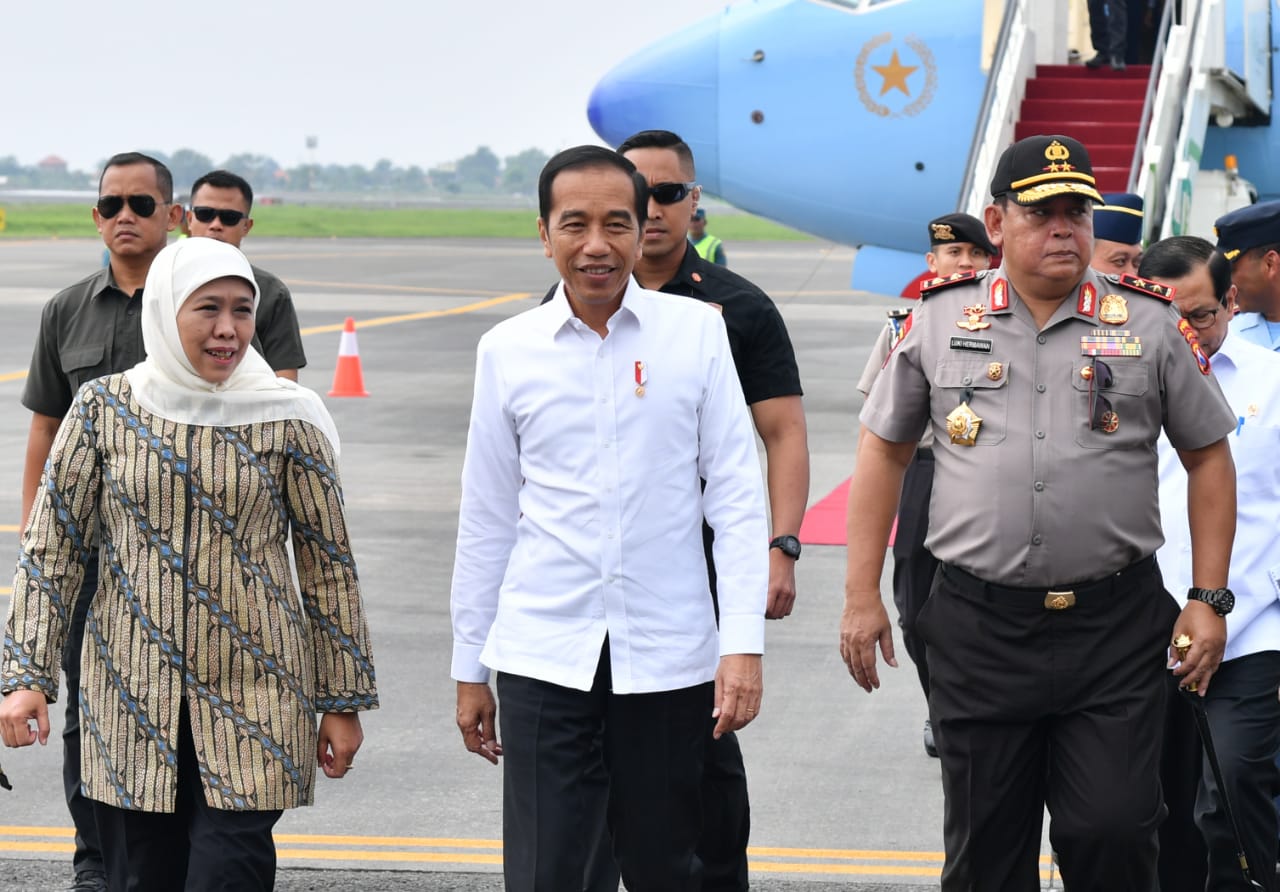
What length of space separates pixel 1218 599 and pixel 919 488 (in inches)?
72.3

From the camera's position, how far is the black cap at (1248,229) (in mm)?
4918

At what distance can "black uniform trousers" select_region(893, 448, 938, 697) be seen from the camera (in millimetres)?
5746

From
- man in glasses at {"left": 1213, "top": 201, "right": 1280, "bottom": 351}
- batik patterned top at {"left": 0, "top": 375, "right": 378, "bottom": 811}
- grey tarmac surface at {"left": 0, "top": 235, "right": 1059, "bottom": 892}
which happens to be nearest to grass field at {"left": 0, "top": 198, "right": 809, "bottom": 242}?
grey tarmac surface at {"left": 0, "top": 235, "right": 1059, "bottom": 892}

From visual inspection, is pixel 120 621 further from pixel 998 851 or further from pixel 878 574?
pixel 998 851

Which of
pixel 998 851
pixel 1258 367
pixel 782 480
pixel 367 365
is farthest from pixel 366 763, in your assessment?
pixel 367 365

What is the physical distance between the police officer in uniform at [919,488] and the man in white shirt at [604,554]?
171cm

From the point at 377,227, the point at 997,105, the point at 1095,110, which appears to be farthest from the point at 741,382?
the point at 377,227

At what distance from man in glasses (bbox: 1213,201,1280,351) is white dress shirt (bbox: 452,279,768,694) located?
1764mm

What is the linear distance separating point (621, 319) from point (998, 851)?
1.44m

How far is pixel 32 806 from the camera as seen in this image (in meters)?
5.91

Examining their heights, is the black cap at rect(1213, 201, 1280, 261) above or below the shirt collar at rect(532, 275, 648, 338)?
above

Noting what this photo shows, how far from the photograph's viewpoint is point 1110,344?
4004mm

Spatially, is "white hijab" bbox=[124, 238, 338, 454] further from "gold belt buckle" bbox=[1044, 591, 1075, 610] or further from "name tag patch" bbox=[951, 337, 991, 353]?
"gold belt buckle" bbox=[1044, 591, 1075, 610]

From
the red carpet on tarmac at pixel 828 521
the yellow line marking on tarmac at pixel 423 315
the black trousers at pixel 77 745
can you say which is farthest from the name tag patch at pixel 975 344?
the yellow line marking on tarmac at pixel 423 315
